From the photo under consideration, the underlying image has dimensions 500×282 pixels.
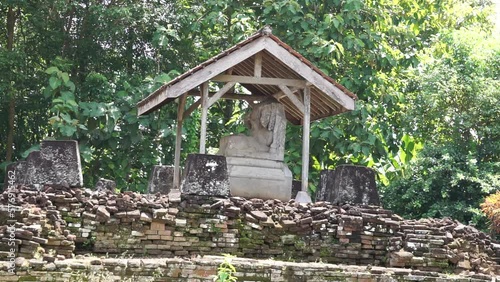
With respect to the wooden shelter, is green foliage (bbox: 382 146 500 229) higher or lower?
lower

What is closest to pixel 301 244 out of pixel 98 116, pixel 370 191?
pixel 370 191

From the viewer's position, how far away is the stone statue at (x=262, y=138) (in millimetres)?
13375

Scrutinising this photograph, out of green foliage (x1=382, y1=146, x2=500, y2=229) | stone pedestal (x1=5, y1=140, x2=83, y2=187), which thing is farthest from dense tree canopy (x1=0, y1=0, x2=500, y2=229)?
stone pedestal (x1=5, y1=140, x2=83, y2=187)

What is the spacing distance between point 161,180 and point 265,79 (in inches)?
113

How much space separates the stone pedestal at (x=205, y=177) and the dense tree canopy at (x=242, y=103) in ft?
18.6

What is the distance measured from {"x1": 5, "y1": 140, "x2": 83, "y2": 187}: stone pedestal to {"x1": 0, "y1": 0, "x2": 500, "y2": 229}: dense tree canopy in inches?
205

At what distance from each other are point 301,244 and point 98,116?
7.19m

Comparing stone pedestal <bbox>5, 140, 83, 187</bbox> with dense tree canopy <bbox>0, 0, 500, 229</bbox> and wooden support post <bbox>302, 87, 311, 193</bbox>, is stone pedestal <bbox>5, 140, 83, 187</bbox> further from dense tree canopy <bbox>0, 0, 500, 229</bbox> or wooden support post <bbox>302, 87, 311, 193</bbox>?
dense tree canopy <bbox>0, 0, 500, 229</bbox>

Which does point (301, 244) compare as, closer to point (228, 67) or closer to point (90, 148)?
point (228, 67)

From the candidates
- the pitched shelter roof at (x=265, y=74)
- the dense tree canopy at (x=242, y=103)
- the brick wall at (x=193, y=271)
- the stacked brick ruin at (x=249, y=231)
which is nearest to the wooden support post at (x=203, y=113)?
the pitched shelter roof at (x=265, y=74)

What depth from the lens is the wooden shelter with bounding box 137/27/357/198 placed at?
40.7ft

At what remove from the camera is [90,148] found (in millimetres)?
17609

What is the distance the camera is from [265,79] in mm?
12742

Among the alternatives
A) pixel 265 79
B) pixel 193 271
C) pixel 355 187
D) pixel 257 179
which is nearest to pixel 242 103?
pixel 257 179
